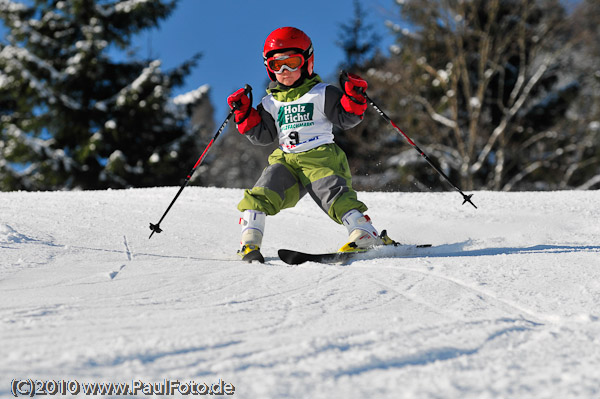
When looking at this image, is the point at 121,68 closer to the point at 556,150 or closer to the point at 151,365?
the point at 556,150

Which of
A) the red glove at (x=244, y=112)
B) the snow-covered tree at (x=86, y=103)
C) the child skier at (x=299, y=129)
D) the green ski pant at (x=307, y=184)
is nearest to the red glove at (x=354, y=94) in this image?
the child skier at (x=299, y=129)

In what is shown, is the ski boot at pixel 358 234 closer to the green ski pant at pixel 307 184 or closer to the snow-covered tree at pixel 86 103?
the green ski pant at pixel 307 184

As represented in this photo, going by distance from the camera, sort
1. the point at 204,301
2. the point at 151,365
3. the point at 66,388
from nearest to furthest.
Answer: the point at 66,388 < the point at 151,365 < the point at 204,301

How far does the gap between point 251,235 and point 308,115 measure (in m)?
0.83

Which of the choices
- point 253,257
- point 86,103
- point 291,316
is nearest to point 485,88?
point 86,103

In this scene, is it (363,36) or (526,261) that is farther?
(363,36)

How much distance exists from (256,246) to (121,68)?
1305cm

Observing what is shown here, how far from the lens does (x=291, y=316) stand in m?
1.46

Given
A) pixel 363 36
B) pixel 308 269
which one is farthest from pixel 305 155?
pixel 363 36

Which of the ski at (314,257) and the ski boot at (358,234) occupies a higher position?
the ski boot at (358,234)

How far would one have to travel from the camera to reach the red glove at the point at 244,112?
3.09 metres

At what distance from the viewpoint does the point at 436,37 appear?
14.1 m

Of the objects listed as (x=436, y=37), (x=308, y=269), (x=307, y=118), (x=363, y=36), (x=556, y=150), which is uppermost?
(x=363, y=36)

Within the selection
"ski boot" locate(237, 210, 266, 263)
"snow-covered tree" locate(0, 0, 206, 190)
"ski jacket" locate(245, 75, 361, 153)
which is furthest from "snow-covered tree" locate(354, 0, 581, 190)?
"ski boot" locate(237, 210, 266, 263)
